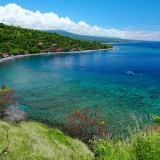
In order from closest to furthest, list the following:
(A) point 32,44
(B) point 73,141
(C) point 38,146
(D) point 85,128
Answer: (C) point 38,146, (B) point 73,141, (D) point 85,128, (A) point 32,44

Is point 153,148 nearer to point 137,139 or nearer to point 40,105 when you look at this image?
point 137,139

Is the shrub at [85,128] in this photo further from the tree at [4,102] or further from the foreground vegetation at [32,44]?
the foreground vegetation at [32,44]

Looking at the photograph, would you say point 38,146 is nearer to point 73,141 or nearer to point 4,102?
point 73,141

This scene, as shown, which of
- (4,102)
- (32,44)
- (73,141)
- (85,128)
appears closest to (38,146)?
(73,141)

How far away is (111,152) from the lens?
33.3 feet

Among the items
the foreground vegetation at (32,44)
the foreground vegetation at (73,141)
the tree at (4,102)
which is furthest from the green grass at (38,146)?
the foreground vegetation at (32,44)

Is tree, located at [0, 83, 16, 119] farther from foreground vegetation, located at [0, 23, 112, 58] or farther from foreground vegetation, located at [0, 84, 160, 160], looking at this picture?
foreground vegetation, located at [0, 23, 112, 58]

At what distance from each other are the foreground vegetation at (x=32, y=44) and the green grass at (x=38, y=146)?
84.6m

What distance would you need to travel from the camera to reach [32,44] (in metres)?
129

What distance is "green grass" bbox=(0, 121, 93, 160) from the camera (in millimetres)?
10639

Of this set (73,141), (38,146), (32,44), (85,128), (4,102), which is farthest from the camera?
(32,44)

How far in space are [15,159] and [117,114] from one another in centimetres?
2080

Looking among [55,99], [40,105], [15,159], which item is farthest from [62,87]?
[15,159]

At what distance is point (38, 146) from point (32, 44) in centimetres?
12294
